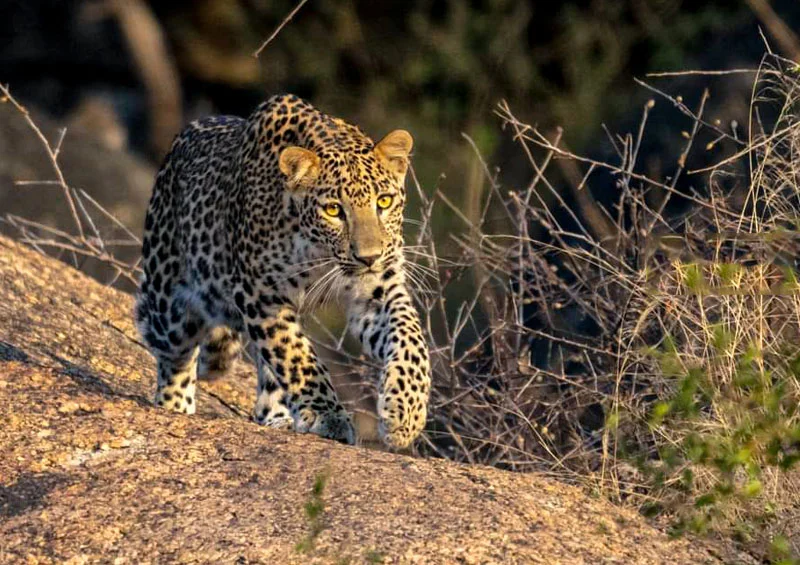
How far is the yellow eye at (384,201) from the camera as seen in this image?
25.1 feet

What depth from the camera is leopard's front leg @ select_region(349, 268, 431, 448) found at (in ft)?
23.5

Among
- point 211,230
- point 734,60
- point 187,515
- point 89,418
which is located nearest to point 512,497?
point 187,515

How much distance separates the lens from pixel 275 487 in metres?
6.37

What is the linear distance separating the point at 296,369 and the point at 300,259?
1.50 feet

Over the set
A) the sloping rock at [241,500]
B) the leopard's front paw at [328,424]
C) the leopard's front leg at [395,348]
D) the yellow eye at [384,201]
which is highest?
the yellow eye at [384,201]

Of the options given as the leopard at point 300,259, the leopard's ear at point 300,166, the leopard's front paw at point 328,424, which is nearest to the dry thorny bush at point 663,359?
the leopard at point 300,259

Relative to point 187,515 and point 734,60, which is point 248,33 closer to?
point 734,60

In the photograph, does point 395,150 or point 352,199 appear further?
point 395,150

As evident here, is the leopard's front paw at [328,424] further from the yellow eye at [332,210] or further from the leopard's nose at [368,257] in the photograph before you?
the yellow eye at [332,210]

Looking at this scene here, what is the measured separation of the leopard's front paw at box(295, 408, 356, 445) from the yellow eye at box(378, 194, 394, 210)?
0.85 meters

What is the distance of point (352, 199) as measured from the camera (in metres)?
7.62

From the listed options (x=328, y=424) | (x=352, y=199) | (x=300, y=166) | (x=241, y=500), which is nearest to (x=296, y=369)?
(x=328, y=424)

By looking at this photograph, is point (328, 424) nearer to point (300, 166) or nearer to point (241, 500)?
point (300, 166)

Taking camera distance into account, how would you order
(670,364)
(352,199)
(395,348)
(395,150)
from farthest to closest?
(395,150), (352,199), (395,348), (670,364)
